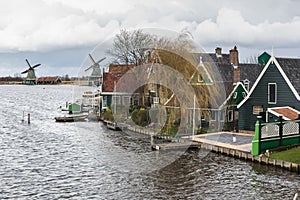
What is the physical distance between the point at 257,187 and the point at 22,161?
13.3 m

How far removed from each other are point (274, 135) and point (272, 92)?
5.69 metres

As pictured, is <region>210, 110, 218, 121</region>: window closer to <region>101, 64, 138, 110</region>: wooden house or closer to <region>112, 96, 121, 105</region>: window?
<region>101, 64, 138, 110</region>: wooden house

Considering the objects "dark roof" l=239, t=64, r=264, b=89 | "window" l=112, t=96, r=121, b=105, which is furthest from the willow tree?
"window" l=112, t=96, r=121, b=105

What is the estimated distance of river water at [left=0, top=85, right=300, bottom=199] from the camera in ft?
53.2

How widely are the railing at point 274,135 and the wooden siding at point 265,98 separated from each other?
296 centimetres

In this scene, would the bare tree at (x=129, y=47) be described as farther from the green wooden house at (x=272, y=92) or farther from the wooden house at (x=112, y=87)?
the green wooden house at (x=272, y=92)

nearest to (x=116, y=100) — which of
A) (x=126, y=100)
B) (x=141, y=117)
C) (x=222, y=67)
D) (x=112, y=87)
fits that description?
(x=126, y=100)

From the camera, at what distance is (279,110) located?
2564cm

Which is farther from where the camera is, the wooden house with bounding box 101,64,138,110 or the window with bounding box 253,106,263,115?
the wooden house with bounding box 101,64,138,110

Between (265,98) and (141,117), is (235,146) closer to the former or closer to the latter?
(265,98)

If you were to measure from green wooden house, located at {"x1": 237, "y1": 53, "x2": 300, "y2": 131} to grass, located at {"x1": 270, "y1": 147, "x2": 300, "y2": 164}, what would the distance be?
13.6ft

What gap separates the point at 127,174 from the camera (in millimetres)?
19188

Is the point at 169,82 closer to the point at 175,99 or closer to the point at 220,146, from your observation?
the point at 175,99

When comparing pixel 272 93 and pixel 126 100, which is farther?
pixel 126 100
